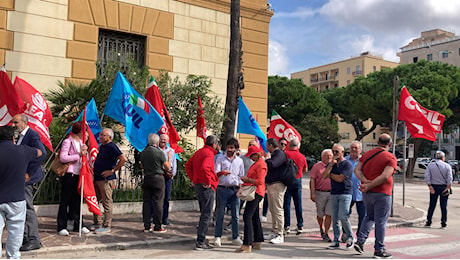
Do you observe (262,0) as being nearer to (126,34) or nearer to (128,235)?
(126,34)

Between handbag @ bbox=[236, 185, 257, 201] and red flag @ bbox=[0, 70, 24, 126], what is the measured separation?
4.26m

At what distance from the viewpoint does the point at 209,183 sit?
279 inches

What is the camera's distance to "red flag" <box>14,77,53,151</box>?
757 cm

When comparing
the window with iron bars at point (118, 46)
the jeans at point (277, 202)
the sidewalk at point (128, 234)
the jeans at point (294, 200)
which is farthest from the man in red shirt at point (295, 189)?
the window with iron bars at point (118, 46)

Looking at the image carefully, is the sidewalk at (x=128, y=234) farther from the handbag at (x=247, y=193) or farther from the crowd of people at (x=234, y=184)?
the handbag at (x=247, y=193)

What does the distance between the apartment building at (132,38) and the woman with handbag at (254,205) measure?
744cm

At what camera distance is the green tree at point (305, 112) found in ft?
126

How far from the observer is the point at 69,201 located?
24.7ft

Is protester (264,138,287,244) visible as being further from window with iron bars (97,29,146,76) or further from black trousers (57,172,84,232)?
window with iron bars (97,29,146,76)

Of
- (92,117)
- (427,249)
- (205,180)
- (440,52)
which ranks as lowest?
(427,249)

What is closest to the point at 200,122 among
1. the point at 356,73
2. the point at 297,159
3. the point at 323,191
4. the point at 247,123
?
the point at 247,123

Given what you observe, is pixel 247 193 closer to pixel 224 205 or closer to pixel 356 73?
pixel 224 205

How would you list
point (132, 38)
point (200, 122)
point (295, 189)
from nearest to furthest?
point (295, 189) → point (200, 122) → point (132, 38)

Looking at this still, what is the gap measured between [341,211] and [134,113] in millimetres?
4252
